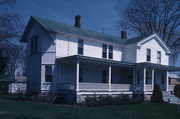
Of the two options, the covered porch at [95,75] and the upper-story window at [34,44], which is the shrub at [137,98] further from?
the upper-story window at [34,44]

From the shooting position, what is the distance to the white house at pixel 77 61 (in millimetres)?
20203

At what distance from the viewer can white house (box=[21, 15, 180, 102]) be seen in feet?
66.3

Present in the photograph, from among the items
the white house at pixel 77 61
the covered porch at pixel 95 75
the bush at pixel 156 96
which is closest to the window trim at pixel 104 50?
the white house at pixel 77 61

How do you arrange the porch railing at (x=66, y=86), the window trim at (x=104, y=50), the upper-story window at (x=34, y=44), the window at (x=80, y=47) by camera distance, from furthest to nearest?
the window trim at (x=104, y=50)
the upper-story window at (x=34, y=44)
the window at (x=80, y=47)
the porch railing at (x=66, y=86)

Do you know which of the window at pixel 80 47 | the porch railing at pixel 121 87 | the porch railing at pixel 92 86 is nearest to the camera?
the porch railing at pixel 92 86

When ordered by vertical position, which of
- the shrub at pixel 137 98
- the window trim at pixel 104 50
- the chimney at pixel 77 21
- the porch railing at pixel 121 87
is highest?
the chimney at pixel 77 21

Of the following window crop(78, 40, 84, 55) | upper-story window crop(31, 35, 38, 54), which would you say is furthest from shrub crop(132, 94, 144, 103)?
upper-story window crop(31, 35, 38, 54)

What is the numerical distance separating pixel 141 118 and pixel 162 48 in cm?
1918

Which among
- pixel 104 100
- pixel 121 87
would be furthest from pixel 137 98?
pixel 104 100

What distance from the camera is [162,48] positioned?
96.1 feet

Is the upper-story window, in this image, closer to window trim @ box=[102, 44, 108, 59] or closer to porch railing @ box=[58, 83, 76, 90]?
porch railing @ box=[58, 83, 76, 90]

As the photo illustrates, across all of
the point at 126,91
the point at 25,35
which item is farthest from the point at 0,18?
the point at 126,91

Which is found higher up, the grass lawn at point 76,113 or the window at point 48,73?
the window at point 48,73

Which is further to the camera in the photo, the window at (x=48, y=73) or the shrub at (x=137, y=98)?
the window at (x=48, y=73)
